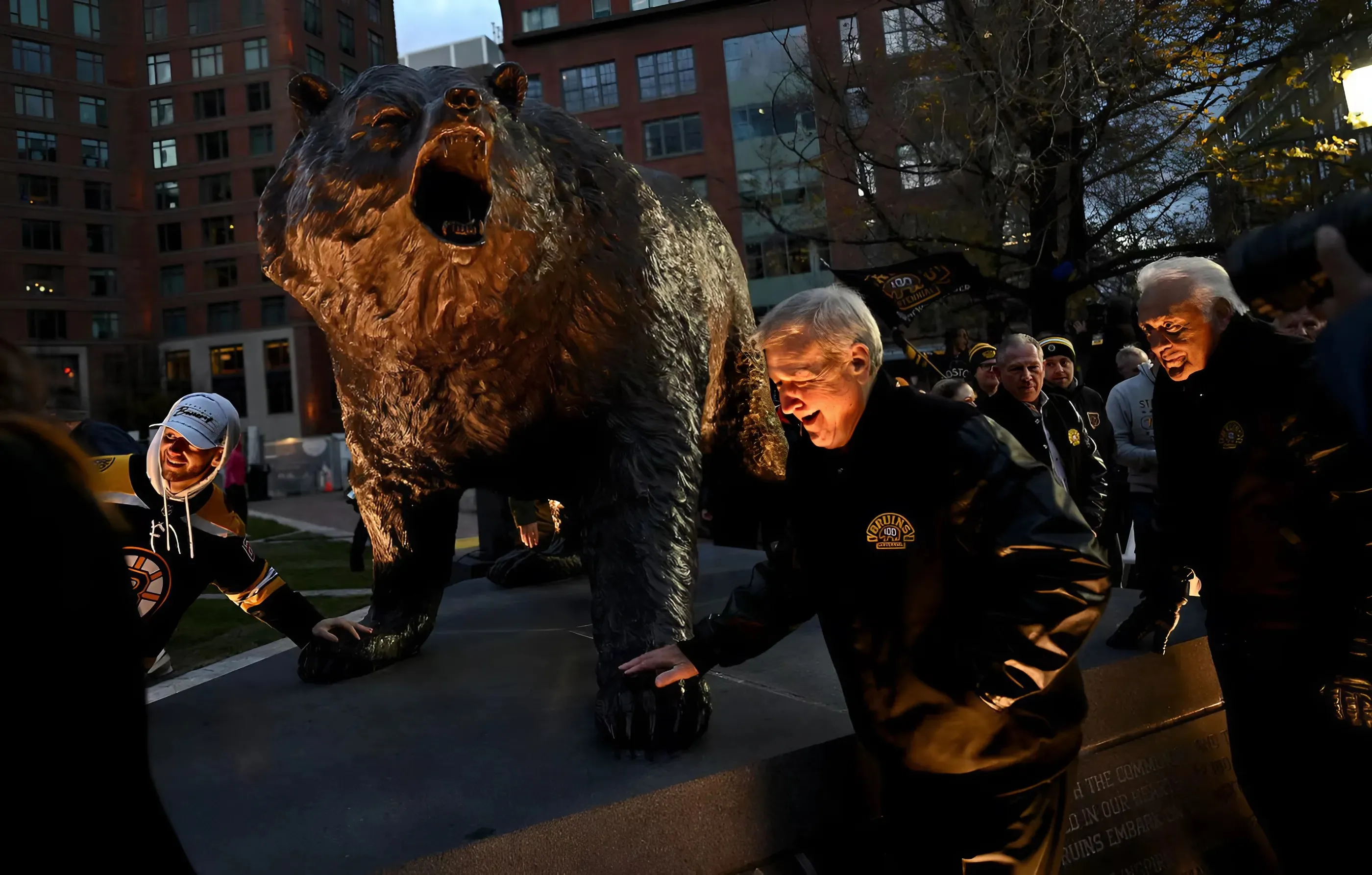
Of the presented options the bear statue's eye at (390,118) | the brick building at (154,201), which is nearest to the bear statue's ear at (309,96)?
the bear statue's eye at (390,118)

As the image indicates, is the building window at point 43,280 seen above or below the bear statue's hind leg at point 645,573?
above

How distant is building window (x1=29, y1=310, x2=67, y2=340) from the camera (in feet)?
127

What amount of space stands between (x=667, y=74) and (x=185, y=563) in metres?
28.4

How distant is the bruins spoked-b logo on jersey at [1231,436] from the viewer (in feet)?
6.79

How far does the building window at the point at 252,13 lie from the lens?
36438 millimetres

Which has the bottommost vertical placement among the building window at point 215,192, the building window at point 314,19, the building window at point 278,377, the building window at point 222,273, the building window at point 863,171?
the building window at point 863,171

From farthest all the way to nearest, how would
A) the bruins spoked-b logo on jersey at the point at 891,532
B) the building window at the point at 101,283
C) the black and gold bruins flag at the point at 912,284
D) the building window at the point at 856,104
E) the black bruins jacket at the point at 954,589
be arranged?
1. the building window at the point at 101,283
2. the building window at the point at 856,104
3. the black and gold bruins flag at the point at 912,284
4. the bruins spoked-b logo on jersey at the point at 891,532
5. the black bruins jacket at the point at 954,589

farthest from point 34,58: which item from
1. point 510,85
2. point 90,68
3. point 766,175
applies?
point 510,85

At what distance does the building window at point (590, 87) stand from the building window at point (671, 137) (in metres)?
1.51

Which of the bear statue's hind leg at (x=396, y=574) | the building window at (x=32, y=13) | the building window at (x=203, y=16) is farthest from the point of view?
the building window at (x=32, y=13)

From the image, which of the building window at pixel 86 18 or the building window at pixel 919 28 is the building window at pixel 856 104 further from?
the building window at pixel 86 18

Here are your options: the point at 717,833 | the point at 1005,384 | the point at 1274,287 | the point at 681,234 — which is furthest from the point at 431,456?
the point at 1005,384

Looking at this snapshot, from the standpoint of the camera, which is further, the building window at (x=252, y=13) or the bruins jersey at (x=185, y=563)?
the building window at (x=252, y=13)

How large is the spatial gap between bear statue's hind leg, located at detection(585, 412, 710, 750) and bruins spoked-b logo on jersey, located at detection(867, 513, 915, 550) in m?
0.76
